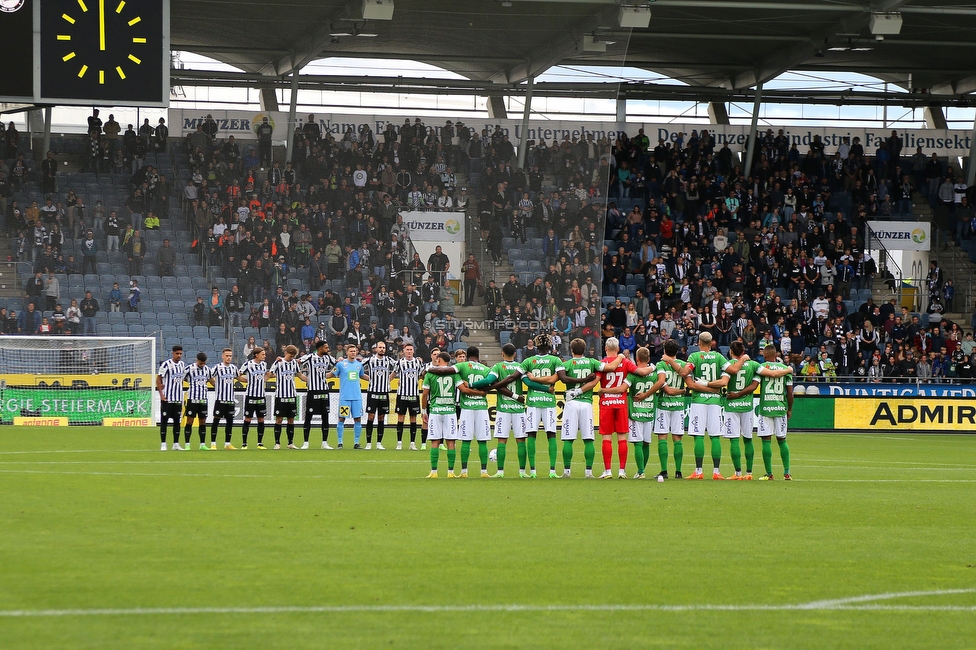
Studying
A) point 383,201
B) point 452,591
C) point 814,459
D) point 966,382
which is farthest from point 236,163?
point 452,591

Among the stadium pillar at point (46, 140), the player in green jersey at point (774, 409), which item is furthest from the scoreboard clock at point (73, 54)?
Result: the stadium pillar at point (46, 140)

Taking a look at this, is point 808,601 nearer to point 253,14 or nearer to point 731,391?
point 731,391

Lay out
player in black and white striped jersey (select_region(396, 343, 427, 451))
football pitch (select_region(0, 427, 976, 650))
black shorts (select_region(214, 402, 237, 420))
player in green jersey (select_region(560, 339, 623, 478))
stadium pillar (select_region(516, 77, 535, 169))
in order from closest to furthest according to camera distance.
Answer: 1. football pitch (select_region(0, 427, 976, 650))
2. player in green jersey (select_region(560, 339, 623, 478))
3. black shorts (select_region(214, 402, 237, 420))
4. player in black and white striped jersey (select_region(396, 343, 427, 451))
5. stadium pillar (select_region(516, 77, 535, 169))

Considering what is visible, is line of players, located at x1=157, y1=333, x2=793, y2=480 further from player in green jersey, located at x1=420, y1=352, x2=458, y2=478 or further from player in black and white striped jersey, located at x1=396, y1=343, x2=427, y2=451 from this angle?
player in black and white striped jersey, located at x1=396, y1=343, x2=427, y2=451

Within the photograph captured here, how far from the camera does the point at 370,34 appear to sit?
1313 inches

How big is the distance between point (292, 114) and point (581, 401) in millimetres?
19776

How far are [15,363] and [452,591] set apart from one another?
24.0m

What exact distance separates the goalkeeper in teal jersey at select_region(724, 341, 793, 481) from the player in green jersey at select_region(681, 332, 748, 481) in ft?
0.46

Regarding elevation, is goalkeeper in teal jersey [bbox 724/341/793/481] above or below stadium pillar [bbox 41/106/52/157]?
below

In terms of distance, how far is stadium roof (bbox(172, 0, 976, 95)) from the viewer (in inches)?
1255

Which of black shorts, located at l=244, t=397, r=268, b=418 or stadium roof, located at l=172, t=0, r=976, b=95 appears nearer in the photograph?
black shorts, located at l=244, t=397, r=268, b=418

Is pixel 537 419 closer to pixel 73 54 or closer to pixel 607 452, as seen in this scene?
pixel 607 452

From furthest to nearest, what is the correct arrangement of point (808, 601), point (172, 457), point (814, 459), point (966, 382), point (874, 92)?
point (874, 92)
point (966, 382)
point (814, 459)
point (172, 457)
point (808, 601)

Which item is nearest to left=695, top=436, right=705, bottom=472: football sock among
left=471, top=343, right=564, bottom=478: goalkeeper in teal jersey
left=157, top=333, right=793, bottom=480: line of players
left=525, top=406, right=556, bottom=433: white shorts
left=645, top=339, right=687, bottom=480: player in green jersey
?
left=157, top=333, right=793, bottom=480: line of players
